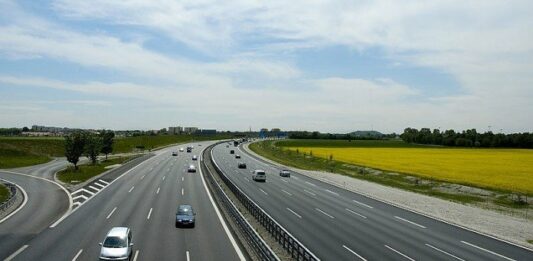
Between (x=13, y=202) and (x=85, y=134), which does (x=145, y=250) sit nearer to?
(x=13, y=202)

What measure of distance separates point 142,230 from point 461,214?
2709cm

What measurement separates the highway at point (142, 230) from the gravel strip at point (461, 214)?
18334mm

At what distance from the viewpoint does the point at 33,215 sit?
36438mm

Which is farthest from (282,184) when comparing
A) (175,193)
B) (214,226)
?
(214,226)

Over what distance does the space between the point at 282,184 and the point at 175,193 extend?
17.3 meters

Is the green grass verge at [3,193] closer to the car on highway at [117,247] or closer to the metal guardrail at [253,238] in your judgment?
the metal guardrail at [253,238]

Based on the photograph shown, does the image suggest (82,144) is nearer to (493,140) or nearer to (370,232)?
(370,232)

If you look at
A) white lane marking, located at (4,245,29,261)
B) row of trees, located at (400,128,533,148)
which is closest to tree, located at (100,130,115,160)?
white lane marking, located at (4,245,29,261)

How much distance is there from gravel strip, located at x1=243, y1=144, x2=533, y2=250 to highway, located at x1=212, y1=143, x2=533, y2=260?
165cm

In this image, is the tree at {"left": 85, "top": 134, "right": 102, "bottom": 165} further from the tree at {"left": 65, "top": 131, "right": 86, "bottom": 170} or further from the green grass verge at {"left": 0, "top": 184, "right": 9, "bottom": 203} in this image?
the green grass verge at {"left": 0, "top": 184, "right": 9, "bottom": 203}

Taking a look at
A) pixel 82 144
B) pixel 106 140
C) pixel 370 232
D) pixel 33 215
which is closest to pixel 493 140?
pixel 106 140

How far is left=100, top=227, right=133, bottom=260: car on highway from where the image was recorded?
2119cm

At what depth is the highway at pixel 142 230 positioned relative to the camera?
23.5m

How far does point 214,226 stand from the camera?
3100 centimetres
